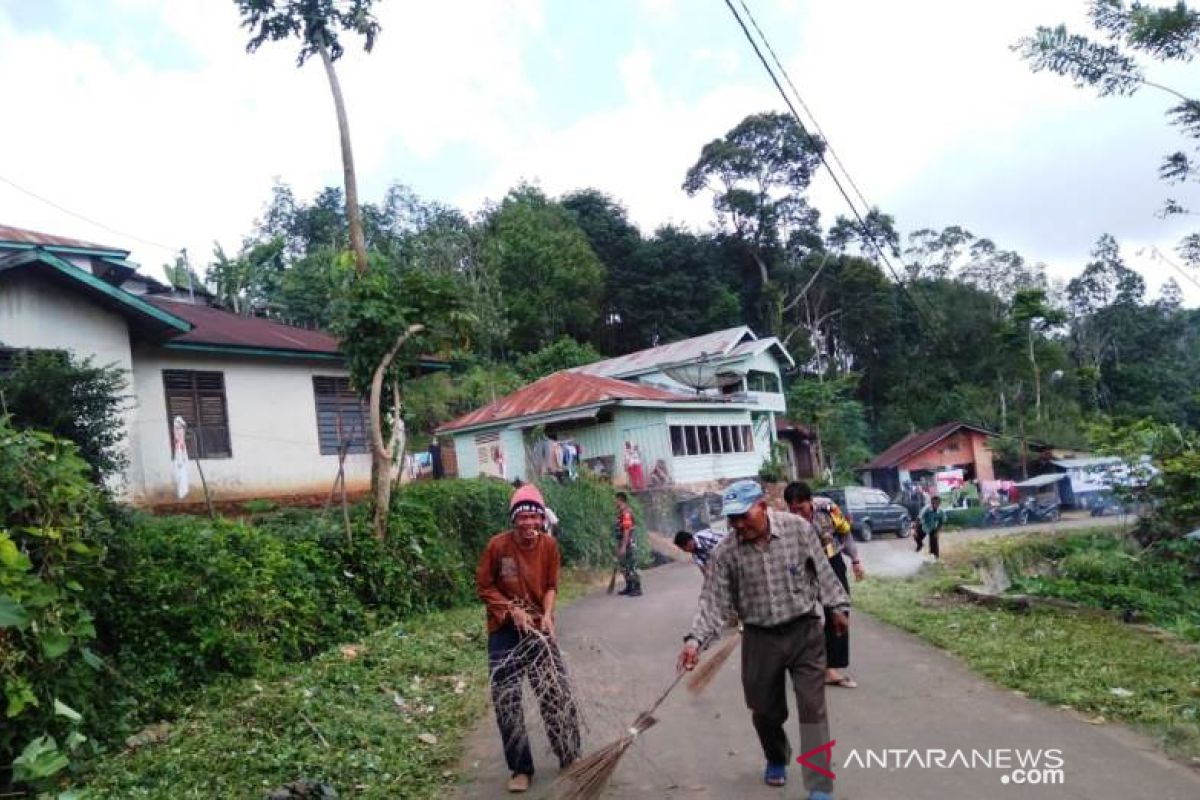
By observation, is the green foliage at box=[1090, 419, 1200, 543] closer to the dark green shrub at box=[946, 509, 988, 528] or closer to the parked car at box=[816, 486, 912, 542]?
the parked car at box=[816, 486, 912, 542]

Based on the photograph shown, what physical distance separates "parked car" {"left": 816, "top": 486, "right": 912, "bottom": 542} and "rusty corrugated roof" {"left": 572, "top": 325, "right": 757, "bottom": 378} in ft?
31.1

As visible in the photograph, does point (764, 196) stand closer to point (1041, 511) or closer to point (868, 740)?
point (1041, 511)

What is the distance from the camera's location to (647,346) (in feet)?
154

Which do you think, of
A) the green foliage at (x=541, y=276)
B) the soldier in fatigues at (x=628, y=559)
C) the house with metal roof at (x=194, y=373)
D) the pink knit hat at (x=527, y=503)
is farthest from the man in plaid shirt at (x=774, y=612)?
the green foliage at (x=541, y=276)

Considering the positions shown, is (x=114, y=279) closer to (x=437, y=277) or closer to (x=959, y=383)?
(x=437, y=277)

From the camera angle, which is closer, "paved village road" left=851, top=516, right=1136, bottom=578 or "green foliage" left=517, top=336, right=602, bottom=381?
"paved village road" left=851, top=516, right=1136, bottom=578

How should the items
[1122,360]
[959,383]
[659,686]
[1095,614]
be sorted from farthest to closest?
1. [1122,360]
2. [959,383]
3. [1095,614]
4. [659,686]

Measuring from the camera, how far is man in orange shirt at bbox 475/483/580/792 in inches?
190

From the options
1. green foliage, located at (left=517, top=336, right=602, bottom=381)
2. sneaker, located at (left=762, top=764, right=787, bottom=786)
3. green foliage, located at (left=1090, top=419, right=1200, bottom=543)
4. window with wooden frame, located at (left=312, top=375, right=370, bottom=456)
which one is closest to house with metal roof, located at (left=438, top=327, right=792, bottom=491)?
window with wooden frame, located at (left=312, top=375, right=370, bottom=456)

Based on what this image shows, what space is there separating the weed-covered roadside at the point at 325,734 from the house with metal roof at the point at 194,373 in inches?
232

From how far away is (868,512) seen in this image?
26.6 metres

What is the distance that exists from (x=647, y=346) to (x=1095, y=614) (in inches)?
1501

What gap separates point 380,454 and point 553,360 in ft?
88.0

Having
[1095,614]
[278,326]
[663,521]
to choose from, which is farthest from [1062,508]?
[278,326]
